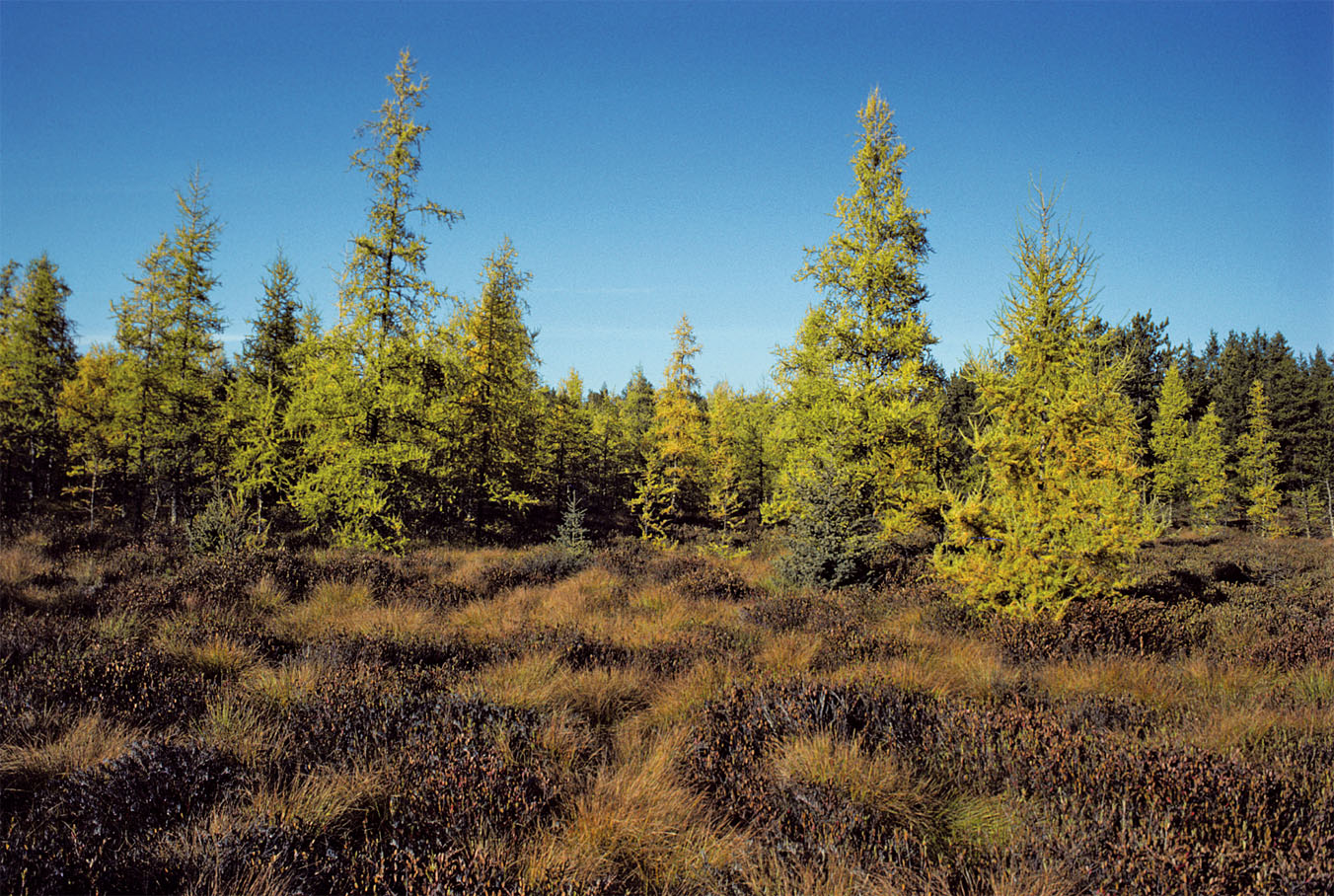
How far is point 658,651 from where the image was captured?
6074mm

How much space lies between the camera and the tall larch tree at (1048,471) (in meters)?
7.51

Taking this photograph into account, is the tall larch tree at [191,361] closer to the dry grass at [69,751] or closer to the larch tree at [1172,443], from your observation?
the dry grass at [69,751]

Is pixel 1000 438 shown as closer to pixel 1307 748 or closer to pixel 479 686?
pixel 1307 748

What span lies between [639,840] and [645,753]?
3.23 feet

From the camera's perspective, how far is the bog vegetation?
110 inches

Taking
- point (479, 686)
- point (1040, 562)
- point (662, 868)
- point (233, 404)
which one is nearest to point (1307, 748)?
point (1040, 562)

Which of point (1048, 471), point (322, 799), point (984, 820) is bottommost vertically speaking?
point (984, 820)

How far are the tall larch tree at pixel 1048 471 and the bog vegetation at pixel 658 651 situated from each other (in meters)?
0.05

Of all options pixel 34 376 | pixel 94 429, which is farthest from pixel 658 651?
pixel 34 376

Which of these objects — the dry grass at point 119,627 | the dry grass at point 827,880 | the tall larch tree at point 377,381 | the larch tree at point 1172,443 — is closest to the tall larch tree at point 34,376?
the tall larch tree at point 377,381

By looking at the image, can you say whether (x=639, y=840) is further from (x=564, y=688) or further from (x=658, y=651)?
(x=658, y=651)

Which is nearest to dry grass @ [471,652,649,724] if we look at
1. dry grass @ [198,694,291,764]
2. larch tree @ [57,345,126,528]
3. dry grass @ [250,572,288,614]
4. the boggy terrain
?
the boggy terrain

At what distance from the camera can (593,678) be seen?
511 centimetres

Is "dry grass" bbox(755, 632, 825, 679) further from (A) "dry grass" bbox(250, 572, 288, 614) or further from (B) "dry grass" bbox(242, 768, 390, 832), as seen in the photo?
(A) "dry grass" bbox(250, 572, 288, 614)
